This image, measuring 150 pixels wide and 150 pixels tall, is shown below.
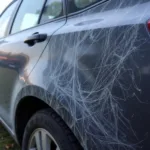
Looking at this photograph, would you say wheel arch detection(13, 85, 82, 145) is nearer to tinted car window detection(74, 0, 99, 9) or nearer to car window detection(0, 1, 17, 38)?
tinted car window detection(74, 0, 99, 9)

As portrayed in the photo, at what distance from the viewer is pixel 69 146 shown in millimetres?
1463

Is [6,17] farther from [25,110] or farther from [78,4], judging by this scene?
[78,4]

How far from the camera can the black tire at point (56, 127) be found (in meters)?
1.47

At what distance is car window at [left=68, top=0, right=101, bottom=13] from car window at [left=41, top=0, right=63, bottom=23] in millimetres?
114

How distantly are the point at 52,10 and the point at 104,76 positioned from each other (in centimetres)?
94

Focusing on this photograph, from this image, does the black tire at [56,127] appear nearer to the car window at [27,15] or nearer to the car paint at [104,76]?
the car paint at [104,76]

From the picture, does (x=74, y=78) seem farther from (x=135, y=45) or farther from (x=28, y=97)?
(x=28, y=97)

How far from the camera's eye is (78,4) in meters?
1.66

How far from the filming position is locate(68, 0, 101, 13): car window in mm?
1550

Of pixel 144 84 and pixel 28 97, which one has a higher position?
pixel 28 97

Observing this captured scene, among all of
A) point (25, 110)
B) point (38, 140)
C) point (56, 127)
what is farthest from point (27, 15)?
point (56, 127)

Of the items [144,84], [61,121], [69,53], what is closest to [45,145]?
[61,121]

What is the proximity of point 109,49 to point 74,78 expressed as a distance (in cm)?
27

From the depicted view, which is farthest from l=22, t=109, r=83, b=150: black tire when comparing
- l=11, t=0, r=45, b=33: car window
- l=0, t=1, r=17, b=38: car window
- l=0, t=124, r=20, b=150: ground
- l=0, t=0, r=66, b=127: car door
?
l=0, t=1, r=17, b=38: car window
